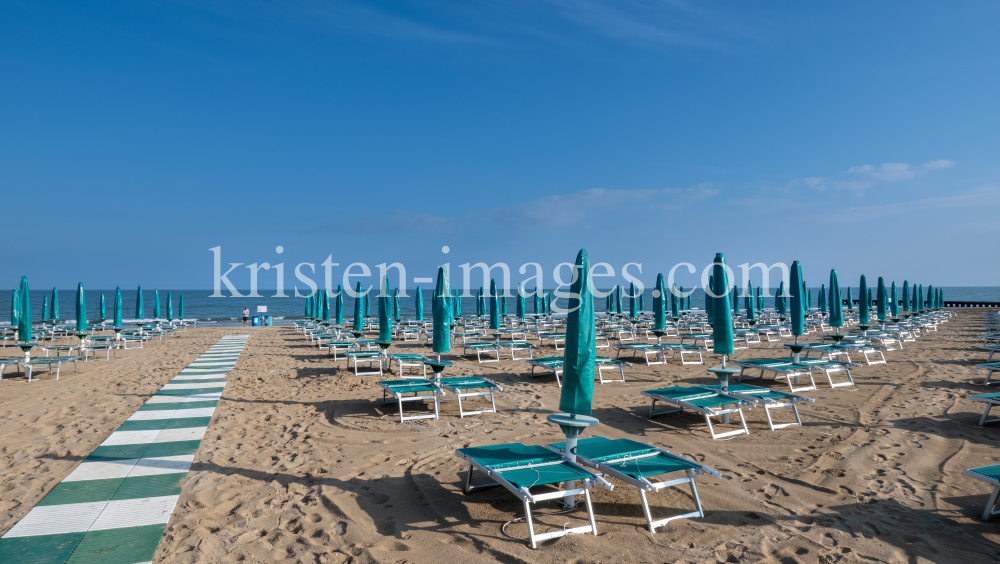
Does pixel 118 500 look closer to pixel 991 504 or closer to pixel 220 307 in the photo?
pixel 991 504

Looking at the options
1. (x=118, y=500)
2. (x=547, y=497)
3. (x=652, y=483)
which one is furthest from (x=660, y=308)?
(x=118, y=500)

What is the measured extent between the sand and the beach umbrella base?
13 cm

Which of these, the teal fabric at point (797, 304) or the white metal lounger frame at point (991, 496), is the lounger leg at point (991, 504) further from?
the teal fabric at point (797, 304)

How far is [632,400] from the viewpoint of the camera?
26.1ft

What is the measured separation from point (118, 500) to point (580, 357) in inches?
149

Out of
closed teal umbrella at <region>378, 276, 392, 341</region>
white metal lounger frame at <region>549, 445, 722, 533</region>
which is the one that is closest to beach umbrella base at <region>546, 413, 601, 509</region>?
white metal lounger frame at <region>549, 445, 722, 533</region>

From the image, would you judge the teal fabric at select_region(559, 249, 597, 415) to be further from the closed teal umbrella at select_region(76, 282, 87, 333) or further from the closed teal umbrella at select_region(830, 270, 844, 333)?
the closed teal umbrella at select_region(76, 282, 87, 333)

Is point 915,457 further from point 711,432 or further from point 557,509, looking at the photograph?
point 557,509

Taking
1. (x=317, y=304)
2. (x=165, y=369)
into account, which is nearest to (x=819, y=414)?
(x=165, y=369)

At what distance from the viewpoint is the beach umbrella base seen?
355 cm

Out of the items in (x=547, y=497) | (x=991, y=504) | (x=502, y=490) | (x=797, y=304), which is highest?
(x=797, y=304)

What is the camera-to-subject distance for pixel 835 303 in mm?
10305

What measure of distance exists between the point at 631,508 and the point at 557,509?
56 centimetres

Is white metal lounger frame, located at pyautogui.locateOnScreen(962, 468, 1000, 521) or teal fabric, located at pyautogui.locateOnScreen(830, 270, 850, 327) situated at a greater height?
teal fabric, located at pyautogui.locateOnScreen(830, 270, 850, 327)
